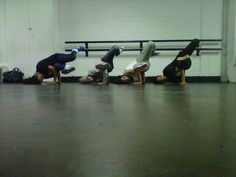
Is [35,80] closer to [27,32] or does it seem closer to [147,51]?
[27,32]

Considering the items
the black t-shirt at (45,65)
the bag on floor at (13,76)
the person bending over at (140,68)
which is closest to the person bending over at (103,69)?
the person bending over at (140,68)

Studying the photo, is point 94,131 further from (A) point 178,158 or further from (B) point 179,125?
(A) point 178,158

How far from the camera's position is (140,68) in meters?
8.21

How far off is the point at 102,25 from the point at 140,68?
85.0 inches

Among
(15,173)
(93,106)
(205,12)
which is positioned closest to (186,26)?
(205,12)

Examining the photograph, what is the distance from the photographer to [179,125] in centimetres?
309

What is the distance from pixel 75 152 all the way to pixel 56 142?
0.32m

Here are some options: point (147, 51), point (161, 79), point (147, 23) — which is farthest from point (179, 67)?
point (147, 23)

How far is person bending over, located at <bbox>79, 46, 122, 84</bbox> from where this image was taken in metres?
8.41

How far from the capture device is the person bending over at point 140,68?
827 cm

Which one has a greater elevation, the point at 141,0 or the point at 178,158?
the point at 141,0

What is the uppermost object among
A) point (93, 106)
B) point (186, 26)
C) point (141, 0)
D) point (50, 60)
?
point (141, 0)

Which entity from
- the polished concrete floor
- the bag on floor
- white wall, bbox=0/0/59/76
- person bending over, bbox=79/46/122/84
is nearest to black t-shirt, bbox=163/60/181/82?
person bending over, bbox=79/46/122/84

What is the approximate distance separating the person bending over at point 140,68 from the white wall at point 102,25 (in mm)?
1205
